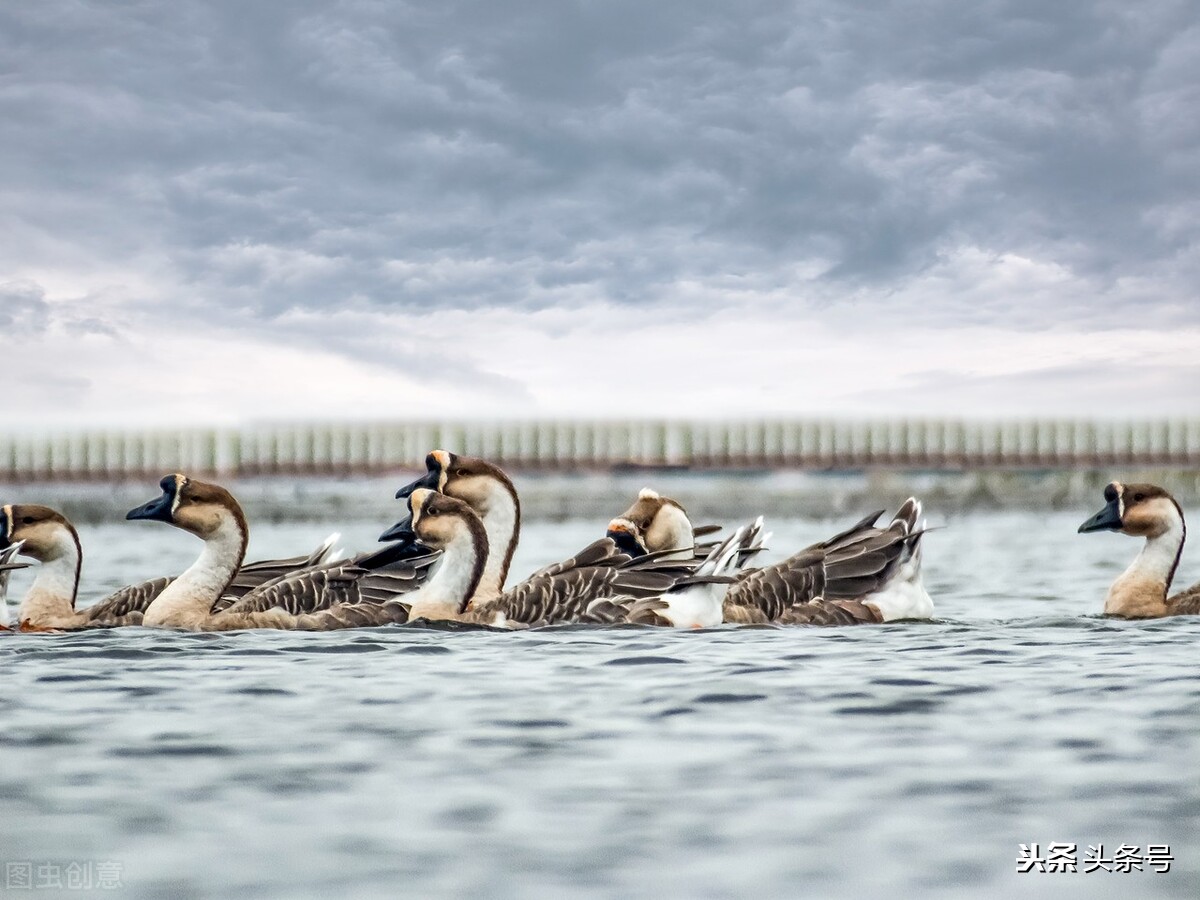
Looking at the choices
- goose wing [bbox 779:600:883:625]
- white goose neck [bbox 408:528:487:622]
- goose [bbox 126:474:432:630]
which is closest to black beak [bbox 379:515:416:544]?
white goose neck [bbox 408:528:487:622]

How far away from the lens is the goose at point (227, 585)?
41.1 feet

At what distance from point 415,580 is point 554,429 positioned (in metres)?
35.5

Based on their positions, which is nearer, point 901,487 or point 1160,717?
point 1160,717

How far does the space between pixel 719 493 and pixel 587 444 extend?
22.6ft

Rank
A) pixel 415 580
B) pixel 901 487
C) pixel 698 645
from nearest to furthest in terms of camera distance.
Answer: pixel 698 645, pixel 415 580, pixel 901 487

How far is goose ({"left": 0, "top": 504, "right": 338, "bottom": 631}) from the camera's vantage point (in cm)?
1310

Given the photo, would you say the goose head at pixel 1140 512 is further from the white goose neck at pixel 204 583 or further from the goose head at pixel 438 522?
the white goose neck at pixel 204 583

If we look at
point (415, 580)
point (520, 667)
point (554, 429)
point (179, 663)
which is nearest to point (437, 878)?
point (520, 667)

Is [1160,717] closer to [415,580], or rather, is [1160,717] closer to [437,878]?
[437,878]

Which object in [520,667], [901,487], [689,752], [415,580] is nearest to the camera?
[689,752]

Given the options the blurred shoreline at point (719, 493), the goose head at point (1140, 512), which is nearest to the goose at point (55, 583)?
the goose head at point (1140, 512)

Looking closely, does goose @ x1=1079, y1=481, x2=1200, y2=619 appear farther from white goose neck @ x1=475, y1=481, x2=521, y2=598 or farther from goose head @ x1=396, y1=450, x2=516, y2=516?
goose head @ x1=396, y1=450, x2=516, y2=516

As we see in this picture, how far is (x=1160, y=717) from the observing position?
26.7 ft

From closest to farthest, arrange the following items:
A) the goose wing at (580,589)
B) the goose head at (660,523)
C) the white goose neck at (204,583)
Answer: the goose wing at (580,589), the white goose neck at (204,583), the goose head at (660,523)
